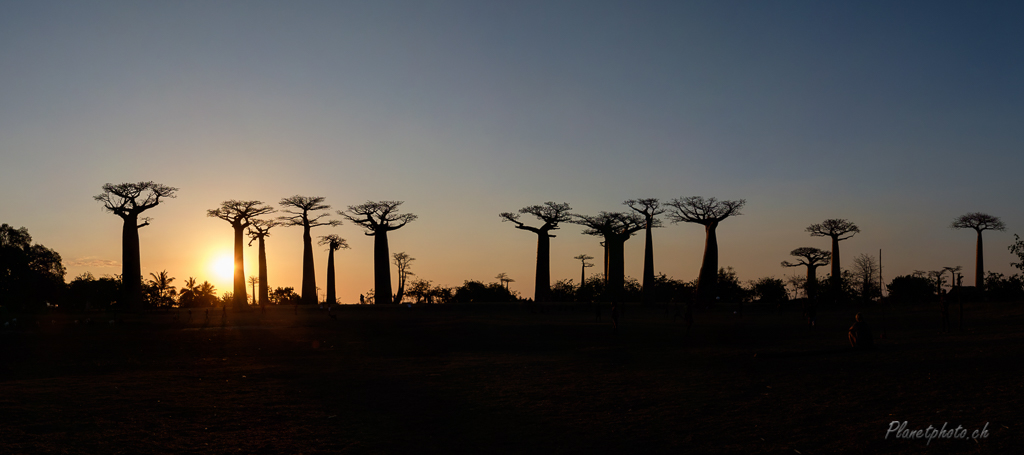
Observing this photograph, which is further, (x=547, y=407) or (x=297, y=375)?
(x=297, y=375)

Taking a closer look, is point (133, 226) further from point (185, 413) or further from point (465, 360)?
point (185, 413)

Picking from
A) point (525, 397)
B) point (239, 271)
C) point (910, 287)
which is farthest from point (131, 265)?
point (910, 287)

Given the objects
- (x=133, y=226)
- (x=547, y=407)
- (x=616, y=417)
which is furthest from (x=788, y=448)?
(x=133, y=226)

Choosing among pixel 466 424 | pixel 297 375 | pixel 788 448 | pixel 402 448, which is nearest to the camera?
pixel 788 448

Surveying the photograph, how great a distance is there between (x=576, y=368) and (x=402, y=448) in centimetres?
877

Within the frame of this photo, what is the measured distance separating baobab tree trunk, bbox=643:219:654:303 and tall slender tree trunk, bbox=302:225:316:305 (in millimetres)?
33700

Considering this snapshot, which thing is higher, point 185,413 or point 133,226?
point 133,226

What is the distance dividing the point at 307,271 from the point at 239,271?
6745 millimetres

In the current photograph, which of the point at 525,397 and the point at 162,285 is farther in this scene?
the point at 162,285

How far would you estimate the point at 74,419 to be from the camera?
10609 mm

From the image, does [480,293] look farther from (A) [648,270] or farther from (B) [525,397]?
(B) [525,397]

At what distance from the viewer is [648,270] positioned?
56.8 meters

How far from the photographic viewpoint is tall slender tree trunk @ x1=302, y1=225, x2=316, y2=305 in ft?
230

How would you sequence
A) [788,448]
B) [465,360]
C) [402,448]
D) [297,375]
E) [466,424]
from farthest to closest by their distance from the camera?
[465,360]
[297,375]
[466,424]
[402,448]
[788,448]
